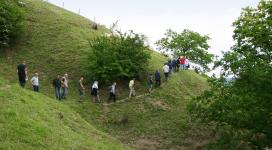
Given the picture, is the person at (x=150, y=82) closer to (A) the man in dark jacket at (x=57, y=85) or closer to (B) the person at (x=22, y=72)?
(A) the man in dark jacket at (x=57, y=85)

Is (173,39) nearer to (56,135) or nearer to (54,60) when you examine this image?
(54,60)

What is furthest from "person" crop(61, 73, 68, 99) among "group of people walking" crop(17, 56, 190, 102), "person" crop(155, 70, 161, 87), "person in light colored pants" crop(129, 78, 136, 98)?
"person" crop(155, 70, 161, 87)

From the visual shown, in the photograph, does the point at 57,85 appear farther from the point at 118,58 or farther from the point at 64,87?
the point at 118,58

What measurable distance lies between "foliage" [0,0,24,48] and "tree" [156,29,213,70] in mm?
28711

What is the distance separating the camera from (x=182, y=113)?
3766 centimetres

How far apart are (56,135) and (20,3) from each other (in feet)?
113

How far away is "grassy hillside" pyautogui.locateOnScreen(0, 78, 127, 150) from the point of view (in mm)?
21594

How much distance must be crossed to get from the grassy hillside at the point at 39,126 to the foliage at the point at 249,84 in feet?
22.4

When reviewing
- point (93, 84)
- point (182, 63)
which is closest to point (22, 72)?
point (93, 84)

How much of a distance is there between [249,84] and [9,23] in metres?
26.5

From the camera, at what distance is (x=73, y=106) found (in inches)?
1426

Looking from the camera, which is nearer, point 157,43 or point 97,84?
point 97,84

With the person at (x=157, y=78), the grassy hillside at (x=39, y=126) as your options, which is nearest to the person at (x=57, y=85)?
the grassy hillside at (x=39, y=126)

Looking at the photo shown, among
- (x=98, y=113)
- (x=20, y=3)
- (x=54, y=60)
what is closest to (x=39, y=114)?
(x=98, y=113)
